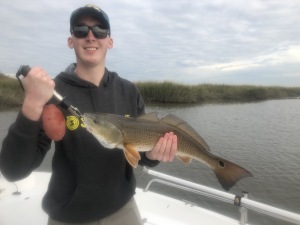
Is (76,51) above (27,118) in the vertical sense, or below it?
above

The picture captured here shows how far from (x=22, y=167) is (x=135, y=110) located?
1.16 m

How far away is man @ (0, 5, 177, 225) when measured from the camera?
2373mm

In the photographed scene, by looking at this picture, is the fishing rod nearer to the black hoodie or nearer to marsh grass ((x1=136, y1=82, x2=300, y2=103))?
the black hoodie

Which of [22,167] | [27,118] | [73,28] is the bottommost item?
[22,167]

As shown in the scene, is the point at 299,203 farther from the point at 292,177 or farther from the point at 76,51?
the point at 76,51

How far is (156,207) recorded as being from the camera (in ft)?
14.2

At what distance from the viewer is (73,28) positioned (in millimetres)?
2525

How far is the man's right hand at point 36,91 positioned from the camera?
1904 mm

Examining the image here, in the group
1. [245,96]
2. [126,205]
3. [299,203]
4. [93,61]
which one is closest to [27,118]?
[93,61]

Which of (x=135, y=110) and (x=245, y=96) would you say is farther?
(x=245, y=96)

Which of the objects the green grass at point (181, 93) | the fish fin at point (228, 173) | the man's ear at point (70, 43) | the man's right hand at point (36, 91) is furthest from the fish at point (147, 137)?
the green grass at point (181, 93)

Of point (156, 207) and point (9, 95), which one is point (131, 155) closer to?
point (156, 207)

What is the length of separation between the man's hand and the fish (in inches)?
2.7

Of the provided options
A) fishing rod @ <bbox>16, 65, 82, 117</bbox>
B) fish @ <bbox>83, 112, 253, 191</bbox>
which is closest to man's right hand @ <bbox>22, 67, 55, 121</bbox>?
fishing rod @ <bbox>16, 65, 82, 117</bbox>
